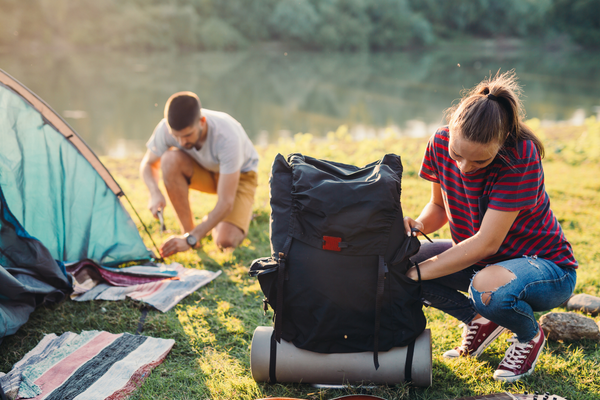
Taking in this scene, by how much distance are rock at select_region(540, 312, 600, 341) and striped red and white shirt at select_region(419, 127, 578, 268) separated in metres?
0.47

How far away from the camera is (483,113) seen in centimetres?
177

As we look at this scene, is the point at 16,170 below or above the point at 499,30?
below

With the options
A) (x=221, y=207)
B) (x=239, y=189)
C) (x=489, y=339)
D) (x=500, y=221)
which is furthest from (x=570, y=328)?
(x=239, y=189)

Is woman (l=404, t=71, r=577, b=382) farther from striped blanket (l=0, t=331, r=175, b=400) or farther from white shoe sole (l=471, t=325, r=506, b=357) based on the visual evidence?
striped blanket (l=0, t=331, r=175, b=400)

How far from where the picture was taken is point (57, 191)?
3145 mm

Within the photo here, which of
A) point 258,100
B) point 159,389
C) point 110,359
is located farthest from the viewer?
point 258,100

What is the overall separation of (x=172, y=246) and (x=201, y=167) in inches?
35.7

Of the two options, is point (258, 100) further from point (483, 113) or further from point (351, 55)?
point (351, 55)

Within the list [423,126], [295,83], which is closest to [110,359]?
[423,126]

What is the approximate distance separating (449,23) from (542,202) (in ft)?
137

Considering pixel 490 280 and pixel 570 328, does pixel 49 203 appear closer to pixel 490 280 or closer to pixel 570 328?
pixel 490 280

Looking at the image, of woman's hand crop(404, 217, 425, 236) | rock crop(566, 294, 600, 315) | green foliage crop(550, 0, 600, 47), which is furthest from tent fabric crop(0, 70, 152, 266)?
green foliage crop(550, 0, 600, 47)

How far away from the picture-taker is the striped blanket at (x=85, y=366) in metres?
2.03

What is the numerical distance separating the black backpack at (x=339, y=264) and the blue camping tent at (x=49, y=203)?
1.54 meters
